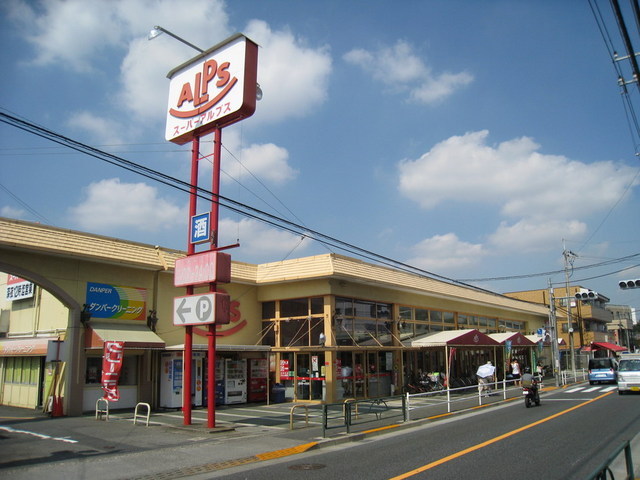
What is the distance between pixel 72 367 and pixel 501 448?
1515 cm

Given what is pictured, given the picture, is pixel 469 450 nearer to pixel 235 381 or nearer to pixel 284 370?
pixel 235 381

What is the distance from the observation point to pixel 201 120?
1719 cm

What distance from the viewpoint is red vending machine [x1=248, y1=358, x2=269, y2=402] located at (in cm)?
2402

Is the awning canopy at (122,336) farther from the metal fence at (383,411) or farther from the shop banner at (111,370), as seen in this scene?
the metal fence at (383,411)

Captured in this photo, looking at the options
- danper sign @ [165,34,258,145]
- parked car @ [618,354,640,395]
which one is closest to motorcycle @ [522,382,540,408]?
parked car @ [618,354,640,395]

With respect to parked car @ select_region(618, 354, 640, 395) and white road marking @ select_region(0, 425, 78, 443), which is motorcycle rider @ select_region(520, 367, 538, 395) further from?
white road marking @ select_region(0, 425, 78, 443)

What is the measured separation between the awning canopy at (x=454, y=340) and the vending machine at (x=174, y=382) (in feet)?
39.4

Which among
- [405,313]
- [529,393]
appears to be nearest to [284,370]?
[405,313]

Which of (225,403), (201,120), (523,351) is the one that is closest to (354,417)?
(225,403)

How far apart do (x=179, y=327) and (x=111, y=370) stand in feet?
18.9

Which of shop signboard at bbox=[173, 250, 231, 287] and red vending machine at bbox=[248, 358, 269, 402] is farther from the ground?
shop signboard at bbox=[173, 250, 231, 287]

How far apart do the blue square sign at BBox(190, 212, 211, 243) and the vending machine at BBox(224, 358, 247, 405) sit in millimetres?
8792

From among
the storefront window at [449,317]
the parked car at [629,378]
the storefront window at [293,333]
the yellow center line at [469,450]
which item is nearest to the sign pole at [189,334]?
the yellow center line at [469,450]

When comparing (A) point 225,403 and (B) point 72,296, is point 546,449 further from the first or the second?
(B) point 72,296
